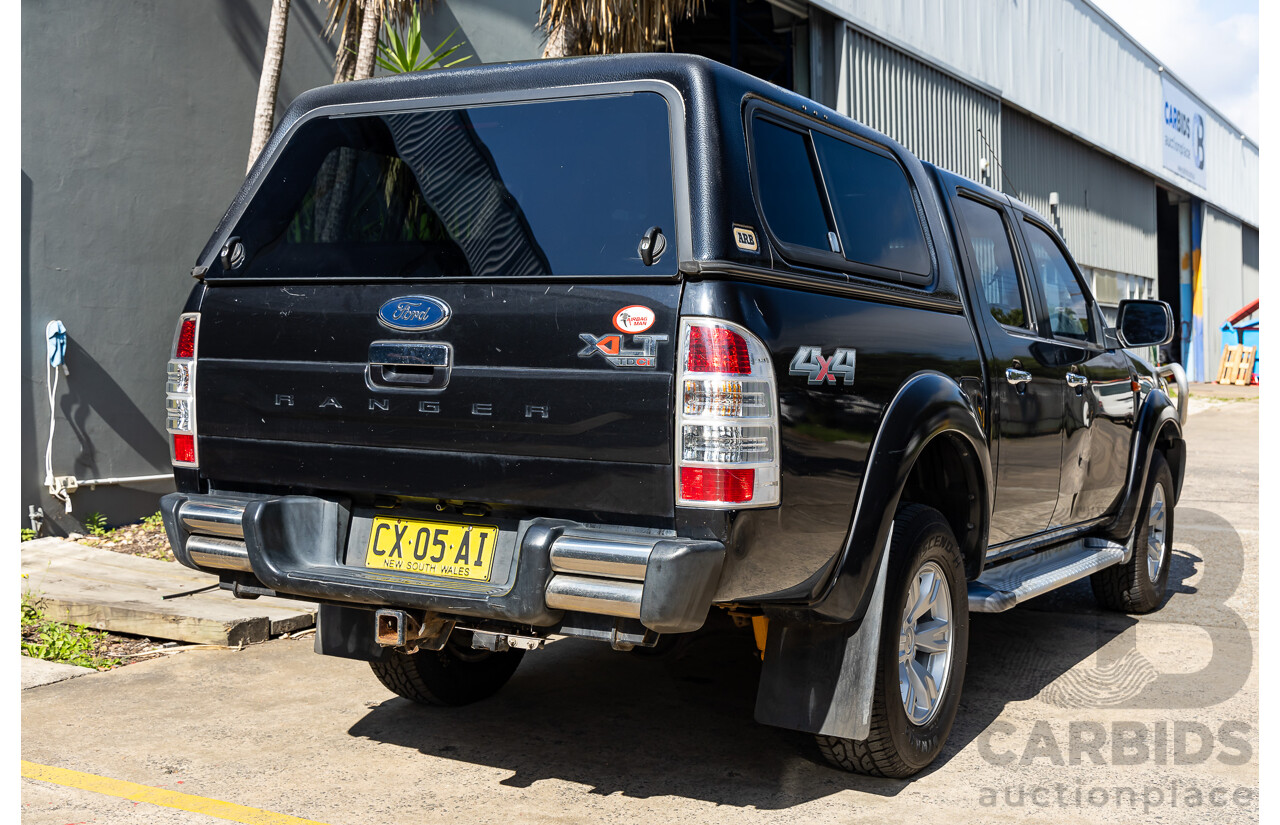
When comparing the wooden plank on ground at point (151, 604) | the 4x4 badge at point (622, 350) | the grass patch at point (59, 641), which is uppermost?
the 4x4 badge at point (622, 350)

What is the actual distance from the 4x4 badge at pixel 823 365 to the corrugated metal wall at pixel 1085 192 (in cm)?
1632

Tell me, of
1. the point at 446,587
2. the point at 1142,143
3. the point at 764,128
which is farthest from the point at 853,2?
the point at 1142,143

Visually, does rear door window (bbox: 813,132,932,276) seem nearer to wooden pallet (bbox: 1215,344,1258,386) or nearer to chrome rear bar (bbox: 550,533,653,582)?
chrome rear bar (bbox: 550,533,653,582)

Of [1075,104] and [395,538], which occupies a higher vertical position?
[1075,104]

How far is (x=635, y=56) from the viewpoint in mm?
3447

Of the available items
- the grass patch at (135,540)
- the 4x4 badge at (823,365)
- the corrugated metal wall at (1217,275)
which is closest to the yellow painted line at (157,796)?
the 4x4 badge at (823,365)

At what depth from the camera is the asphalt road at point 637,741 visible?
3773 mm

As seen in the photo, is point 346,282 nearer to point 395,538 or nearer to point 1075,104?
point 395,538

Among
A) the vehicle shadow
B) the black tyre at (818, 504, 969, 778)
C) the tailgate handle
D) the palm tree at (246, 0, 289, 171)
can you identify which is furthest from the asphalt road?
the palm tree at (246, 0, 289, 171)

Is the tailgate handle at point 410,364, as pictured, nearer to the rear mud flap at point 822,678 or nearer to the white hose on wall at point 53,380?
the rear mud flap at point 822,678

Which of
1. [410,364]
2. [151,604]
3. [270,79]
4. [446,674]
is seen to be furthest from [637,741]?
[270,79]

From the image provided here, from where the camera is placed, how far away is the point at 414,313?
3.54 m

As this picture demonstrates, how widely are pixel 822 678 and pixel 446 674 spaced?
1.70 metres

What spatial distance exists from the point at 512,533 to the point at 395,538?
0.41 metres
